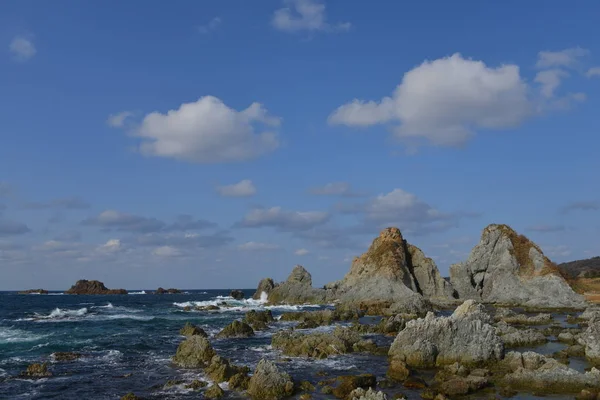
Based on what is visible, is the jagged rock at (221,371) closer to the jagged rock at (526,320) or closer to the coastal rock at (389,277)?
the jagged rock at (526,320)

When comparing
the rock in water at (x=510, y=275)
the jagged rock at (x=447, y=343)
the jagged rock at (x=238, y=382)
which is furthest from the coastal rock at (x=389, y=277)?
the jagged rock at (x=238, y=382)

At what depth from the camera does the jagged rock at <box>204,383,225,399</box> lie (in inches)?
1109

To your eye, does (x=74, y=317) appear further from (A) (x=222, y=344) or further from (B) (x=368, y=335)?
(B) (x=368, y=335)

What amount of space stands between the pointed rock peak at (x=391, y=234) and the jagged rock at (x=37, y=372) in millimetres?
86136

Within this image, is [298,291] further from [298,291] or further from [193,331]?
[193,331]

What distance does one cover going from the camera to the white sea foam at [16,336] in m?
53.8

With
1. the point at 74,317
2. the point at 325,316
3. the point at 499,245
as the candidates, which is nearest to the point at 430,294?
the point at 499,245

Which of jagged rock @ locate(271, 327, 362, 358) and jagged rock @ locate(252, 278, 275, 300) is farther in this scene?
jagged rock @ locate(252, 278, 275, 300)

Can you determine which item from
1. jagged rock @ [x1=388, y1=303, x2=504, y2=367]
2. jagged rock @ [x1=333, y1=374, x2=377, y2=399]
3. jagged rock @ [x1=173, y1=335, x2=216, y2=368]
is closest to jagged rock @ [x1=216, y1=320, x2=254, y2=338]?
jagged rock @ [x1=173, y1=335, x2=216, y2=368]

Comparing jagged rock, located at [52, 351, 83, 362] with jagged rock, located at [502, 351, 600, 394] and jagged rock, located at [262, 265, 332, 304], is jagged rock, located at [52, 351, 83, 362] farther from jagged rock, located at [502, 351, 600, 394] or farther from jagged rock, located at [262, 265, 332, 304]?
jagged rock, located at [262, 265, 332, 304]

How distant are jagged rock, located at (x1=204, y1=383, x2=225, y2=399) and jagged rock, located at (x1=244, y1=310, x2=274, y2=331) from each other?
3379cm

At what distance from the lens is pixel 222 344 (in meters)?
49.7

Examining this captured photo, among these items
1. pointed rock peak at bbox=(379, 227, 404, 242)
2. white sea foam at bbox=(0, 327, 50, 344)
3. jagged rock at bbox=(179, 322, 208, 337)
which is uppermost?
pointed rock peak at bbox=(379, 227, 404, 242)

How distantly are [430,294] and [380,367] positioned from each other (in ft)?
239
